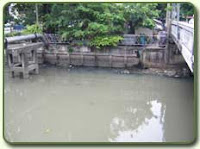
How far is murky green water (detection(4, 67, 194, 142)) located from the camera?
1609 mm

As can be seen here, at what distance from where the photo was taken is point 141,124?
179cm

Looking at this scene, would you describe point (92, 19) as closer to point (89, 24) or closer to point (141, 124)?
point (89, 24)

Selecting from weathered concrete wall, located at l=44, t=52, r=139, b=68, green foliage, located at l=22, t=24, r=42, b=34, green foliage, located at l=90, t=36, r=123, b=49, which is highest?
green foliage, located at l=22, t=24, r=42, b=34

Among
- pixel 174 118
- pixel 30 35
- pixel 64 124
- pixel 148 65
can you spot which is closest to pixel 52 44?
pixel 30 35

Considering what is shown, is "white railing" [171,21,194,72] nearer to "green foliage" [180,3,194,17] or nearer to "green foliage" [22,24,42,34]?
"green foliage" [180,3,194,17]

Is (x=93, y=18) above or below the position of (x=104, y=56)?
above

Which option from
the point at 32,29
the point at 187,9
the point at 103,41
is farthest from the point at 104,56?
the point at 187,9

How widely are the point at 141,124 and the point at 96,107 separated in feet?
1.04

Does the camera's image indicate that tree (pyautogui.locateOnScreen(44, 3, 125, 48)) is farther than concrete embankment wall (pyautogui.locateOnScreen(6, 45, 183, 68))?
No

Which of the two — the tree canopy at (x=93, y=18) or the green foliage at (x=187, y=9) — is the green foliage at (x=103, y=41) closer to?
the tree canopy at (x=93, y=18)

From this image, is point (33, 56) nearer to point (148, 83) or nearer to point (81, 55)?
point (81, 55)

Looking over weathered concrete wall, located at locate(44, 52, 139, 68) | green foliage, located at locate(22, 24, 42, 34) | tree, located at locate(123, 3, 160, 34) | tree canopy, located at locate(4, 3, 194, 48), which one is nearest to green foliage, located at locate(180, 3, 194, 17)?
tree canopy, located at locate(4, 3, 194, 48)

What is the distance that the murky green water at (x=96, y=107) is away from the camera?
1.61 metres

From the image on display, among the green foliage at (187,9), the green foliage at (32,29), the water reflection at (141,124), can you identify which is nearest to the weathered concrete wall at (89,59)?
the green foliage at (32,29)
